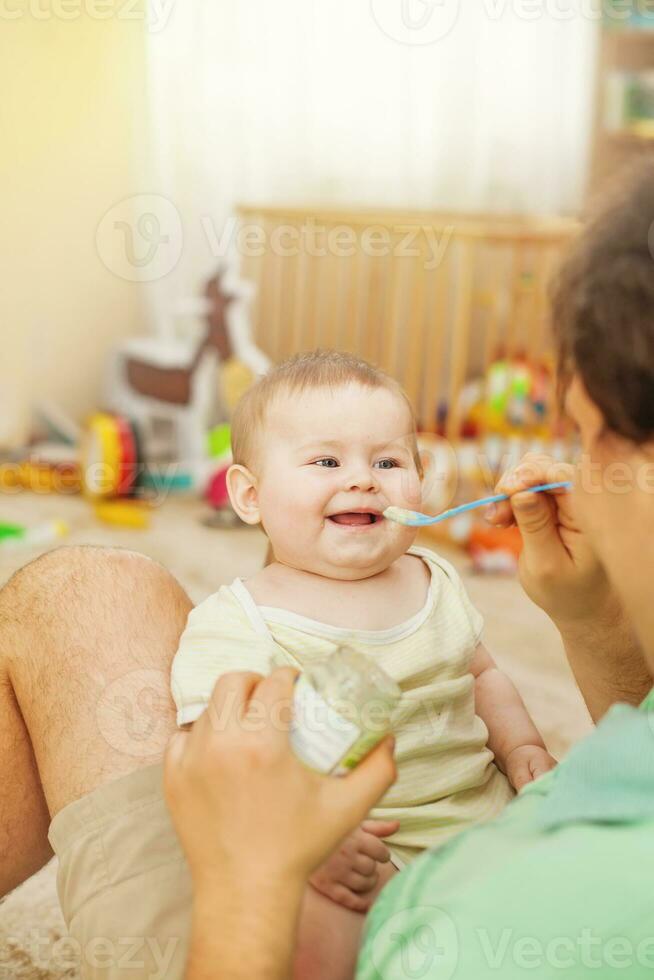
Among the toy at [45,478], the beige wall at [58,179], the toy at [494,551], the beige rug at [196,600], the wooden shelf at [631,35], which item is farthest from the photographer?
the wooden shelf at [631,35]

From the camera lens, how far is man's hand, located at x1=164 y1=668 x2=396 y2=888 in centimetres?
63

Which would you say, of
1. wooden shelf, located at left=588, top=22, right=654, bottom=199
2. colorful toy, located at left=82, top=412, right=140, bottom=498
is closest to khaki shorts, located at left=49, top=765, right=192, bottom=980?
colorful toy, located at left=82, top=412, right=140, bottom=498

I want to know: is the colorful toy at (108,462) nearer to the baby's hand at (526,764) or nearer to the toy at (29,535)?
the toy at (29,535)

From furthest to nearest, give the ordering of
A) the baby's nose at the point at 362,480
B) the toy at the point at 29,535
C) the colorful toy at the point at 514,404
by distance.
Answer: the colorful toy at the point at 514,404 → the toy at the point at 29,535 → the baby's nose at the point at 362,480

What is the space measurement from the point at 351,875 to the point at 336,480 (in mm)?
344

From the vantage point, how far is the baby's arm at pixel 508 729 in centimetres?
99

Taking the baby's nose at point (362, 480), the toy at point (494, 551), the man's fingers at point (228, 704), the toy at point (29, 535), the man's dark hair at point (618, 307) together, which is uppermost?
the man's dark hair at point (618, 307)

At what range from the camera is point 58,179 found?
3.67 m

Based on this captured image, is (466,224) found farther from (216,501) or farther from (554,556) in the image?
(554,556)

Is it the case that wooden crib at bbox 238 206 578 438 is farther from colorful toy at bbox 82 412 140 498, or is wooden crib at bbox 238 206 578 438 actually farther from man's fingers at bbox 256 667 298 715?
man's fingers at bbox 256 667 298 715

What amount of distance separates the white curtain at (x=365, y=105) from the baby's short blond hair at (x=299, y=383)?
2.81 meters

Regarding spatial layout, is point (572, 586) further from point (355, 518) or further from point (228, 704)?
point (228, 704)

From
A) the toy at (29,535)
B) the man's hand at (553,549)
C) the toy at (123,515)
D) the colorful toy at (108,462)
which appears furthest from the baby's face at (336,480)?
the colorful toy at (108,462)

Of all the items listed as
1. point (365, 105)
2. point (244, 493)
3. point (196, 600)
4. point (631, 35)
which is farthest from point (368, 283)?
point (244, 493)
